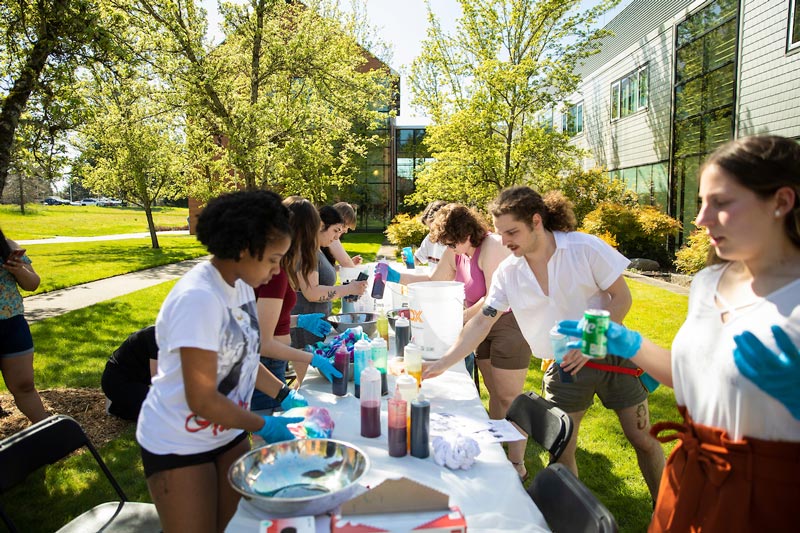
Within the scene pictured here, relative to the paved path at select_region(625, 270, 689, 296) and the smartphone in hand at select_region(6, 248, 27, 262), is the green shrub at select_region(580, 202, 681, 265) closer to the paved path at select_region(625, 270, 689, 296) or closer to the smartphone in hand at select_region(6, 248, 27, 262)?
the paved path at select_region(625, 270, 689, 296)

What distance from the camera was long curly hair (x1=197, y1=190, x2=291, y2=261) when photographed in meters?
1.63

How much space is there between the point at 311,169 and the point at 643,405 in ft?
30.9

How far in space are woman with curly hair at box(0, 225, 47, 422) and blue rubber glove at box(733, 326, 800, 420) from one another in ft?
12.7

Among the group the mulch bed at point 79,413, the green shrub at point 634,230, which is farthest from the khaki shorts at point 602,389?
the green shrub at point 634,230

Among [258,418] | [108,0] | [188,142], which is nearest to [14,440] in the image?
[258,418]

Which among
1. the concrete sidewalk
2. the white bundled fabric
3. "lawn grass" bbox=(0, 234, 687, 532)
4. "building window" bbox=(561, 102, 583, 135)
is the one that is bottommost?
"lawn grass" bbox=(0, 234, 687, 532)

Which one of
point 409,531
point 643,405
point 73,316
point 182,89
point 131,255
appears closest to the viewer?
point 409,531

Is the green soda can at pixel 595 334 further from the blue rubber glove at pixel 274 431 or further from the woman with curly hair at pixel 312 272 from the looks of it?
the woman with curly hair at pixel 312 272

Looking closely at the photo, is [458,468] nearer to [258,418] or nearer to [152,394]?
[258,418]

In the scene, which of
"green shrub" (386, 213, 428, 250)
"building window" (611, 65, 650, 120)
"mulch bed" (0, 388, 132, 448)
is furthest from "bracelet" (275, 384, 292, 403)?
"building window" (611, 65, 650, 120)

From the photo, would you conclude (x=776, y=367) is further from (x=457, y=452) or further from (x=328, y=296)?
(x=328, y=296)

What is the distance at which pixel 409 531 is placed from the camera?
136 cm

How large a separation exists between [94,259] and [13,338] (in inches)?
572

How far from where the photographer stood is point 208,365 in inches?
60.0
